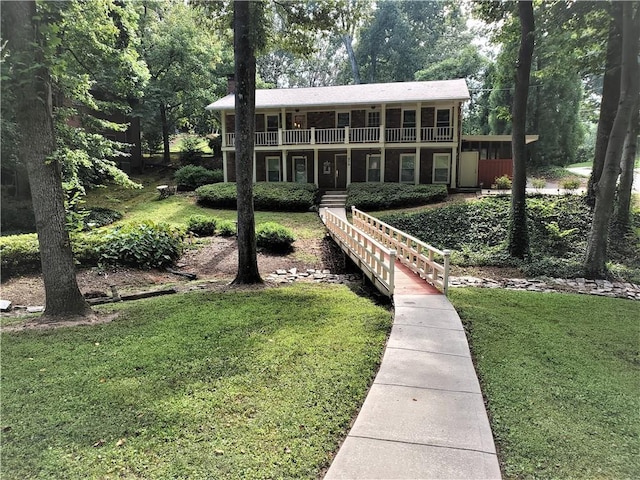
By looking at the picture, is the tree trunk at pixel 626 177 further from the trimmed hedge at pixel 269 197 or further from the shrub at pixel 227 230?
the shrub at pixel 227 230

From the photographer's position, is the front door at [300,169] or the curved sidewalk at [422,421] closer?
the curved sidewalk at [422,421]

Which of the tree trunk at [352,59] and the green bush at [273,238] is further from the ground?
the tree trunk at [352,59]

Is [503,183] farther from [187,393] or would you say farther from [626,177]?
[187,393]

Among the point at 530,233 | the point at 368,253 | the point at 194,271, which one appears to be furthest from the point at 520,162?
the point at 194,271

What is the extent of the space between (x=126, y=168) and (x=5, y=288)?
67.6 feet

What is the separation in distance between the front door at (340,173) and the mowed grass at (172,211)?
5538mm

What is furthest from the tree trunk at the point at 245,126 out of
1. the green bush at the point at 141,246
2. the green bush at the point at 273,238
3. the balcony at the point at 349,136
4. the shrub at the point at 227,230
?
the balcony at the point at 349,136

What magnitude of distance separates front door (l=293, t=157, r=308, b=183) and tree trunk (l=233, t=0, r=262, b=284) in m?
15.6

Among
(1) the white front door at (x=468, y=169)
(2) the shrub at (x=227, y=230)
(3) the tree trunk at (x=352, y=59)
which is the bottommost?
(2) the shrub at (x=227, y=230)

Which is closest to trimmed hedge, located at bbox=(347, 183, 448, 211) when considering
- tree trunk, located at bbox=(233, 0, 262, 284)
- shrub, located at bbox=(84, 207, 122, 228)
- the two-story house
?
the two-story house

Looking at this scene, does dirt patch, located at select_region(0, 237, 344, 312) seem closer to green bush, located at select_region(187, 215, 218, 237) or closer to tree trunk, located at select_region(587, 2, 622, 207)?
green bush, located at select_region(187, 215, 218, 237)

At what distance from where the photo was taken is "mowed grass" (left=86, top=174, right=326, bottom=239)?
16609mm

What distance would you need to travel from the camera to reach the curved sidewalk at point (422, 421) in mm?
2855

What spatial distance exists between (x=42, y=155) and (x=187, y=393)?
13.7ft
